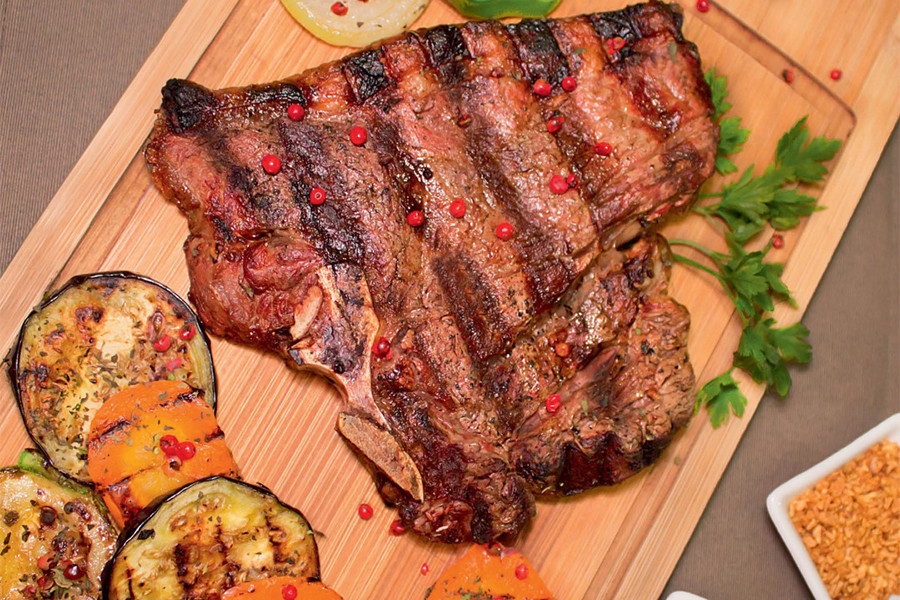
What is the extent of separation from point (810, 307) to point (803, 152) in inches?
43.7

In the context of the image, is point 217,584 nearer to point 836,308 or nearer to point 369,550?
point 369,550

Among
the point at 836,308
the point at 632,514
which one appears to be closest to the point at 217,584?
the point at 632,514

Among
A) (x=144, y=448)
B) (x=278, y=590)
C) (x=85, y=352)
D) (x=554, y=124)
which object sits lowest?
(x=278, y=590)

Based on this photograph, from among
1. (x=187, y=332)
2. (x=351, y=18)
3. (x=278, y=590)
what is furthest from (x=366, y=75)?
(x=278, y=590)

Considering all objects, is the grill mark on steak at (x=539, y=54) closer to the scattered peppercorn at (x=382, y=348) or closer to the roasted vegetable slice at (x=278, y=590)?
the scattered peppercorn at (x=382, y=348)

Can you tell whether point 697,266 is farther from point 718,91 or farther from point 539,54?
point 539,54

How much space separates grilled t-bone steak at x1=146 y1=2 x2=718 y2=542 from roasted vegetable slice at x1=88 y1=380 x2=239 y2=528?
19.4 inches

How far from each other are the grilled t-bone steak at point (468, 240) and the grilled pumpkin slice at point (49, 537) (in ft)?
3.55

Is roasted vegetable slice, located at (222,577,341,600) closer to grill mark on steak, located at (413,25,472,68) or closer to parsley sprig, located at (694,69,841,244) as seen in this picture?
grill mark on steak, located at (413,25,472,68)

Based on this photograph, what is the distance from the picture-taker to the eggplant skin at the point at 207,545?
128 inches

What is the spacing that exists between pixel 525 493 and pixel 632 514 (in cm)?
92

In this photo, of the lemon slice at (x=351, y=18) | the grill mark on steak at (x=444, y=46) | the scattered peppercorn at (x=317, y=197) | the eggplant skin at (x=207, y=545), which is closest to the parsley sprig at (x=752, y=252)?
the grill mark on steak at (x=444, y=46)

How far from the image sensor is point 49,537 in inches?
138

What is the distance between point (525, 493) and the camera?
3.83m
